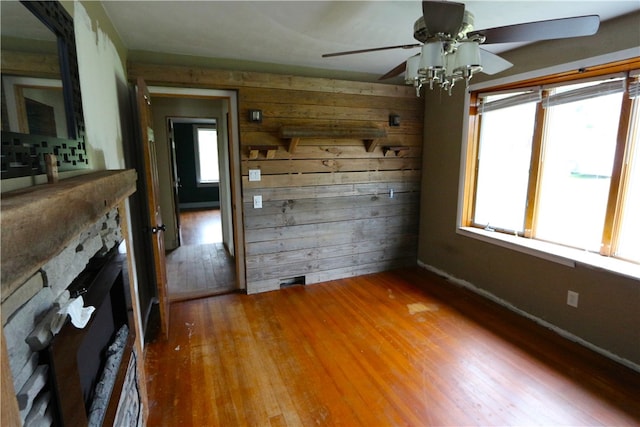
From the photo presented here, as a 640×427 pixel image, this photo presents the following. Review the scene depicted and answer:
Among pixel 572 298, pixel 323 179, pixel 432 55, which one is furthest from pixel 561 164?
pixel 323 179

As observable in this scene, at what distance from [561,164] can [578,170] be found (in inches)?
5.6

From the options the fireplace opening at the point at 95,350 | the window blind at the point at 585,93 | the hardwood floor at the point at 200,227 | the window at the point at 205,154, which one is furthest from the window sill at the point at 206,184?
the window blind at the point at 585,93

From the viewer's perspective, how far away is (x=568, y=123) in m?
2.58

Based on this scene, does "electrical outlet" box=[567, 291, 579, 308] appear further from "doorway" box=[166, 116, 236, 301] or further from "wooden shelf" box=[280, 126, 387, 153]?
"doorway" box=[166, 116, 236, 301]

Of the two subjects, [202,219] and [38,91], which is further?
[202,219]

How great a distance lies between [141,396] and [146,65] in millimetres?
2519

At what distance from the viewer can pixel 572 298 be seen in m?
2.48

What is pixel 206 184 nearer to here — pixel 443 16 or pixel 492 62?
pixel 492 62

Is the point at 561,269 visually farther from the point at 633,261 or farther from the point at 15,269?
the point at 15,269

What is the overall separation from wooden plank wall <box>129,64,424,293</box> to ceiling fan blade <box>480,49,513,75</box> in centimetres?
171

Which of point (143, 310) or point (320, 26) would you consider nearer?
point (320, 26)

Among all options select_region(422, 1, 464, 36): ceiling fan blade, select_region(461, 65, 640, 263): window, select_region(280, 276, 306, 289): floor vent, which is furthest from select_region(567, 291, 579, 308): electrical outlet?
select_region(280, 276, 306, 289): floor vent

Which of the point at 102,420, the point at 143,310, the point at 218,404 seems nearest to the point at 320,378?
the point at 218,404

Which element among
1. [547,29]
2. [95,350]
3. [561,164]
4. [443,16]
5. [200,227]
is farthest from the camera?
[200,227]
